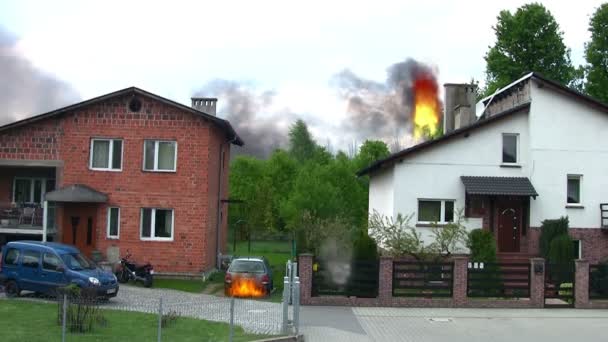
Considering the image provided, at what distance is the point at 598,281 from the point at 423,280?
5568 millimetres

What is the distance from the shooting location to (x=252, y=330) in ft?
54.7

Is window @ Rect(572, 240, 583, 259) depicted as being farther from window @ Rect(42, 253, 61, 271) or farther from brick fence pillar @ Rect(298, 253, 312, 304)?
window @ Rect(42, 253, 61, 271)

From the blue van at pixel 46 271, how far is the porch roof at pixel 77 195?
568 centimetres

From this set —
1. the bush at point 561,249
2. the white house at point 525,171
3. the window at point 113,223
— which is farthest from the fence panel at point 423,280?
the window at point 113,223

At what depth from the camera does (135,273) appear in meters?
26.0

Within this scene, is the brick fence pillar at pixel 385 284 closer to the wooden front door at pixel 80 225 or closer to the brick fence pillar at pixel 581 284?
the brick fence pillar at pixel 581 284

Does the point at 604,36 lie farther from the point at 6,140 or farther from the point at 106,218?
the point at 6,140

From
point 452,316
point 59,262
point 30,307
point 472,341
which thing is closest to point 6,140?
point 59,262

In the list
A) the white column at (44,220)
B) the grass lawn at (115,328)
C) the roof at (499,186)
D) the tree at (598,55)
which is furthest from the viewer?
the tree at (598,55)

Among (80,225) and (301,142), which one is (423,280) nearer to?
(80,225)

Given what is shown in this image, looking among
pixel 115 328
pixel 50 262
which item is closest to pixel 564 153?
pixel 50 262

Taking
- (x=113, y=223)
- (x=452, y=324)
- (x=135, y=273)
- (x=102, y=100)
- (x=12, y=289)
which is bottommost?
(x=452, y=324)

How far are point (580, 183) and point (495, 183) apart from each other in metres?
3.73

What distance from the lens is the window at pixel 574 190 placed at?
2873 centimetres
